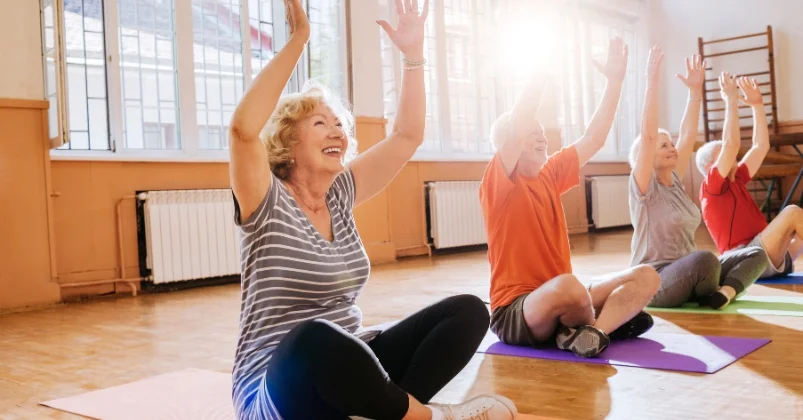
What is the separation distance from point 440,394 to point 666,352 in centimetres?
81

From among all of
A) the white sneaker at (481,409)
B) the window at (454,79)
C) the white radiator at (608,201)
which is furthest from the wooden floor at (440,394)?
the white radiator at (608,201)

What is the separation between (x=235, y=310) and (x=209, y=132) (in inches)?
72.9

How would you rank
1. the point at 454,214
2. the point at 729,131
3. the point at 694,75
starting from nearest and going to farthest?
the point at 694,75 < the point at 729,131 < the point at 454,214

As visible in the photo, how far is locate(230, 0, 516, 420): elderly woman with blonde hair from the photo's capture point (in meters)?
1.30

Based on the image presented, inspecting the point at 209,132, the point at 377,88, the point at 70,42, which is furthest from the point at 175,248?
the point at 377,88

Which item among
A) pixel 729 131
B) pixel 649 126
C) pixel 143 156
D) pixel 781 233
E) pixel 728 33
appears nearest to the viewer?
pixel 649 126

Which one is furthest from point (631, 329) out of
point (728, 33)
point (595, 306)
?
point (728, 33)

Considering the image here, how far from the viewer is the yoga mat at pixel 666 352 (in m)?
2.23

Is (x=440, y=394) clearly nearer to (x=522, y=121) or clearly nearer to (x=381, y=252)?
(x=522, y=121)

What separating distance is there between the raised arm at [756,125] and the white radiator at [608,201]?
15.1 feet

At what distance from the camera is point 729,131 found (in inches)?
142

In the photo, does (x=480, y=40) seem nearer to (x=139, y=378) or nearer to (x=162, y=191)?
(x=162, y=191)

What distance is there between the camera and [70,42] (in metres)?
4.71

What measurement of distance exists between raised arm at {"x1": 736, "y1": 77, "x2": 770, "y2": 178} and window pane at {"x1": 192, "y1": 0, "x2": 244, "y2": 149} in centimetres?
335
